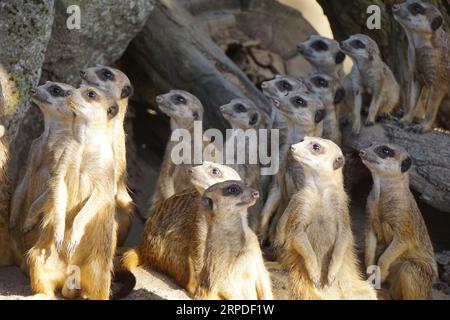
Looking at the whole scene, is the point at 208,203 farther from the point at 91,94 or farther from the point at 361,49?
the point at 361,49

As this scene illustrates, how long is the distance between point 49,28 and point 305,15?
16.7 ft

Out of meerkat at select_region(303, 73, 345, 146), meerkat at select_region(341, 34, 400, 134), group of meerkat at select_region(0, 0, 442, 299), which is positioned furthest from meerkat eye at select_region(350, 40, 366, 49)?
group of meerkat at select_region(0, 0, 442, 299)

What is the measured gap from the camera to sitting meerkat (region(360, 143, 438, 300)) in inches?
280

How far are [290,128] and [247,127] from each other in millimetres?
424

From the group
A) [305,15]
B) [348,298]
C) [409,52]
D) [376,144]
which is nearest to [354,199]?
[409,52]

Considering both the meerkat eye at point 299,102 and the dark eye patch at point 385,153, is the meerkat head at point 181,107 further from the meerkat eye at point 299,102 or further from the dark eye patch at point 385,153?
the dark eye patch at point 385,153

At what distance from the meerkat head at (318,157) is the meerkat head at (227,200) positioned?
0.72 meters

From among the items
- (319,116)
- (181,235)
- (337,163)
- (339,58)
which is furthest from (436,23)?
(181,235)

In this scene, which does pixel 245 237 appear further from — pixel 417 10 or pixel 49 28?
pixel 417 10

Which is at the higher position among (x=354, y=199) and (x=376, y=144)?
(x=376, y=144)

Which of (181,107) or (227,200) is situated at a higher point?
(227,200)

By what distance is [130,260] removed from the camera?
283 inches

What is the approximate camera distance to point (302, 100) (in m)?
8.17

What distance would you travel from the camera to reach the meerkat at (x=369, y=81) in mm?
8844
